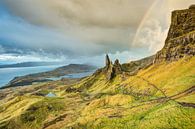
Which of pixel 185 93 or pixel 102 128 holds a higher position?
pixel 185 93

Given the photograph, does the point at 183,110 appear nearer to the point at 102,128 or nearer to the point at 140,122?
the point at 140,122

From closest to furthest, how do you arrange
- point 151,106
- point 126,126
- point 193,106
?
point 193,106 < point 126,126 < point 151,106

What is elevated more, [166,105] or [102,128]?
[166,105]

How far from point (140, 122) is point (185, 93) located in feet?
133

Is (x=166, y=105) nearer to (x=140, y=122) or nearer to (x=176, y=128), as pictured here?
(x=140, y=122)

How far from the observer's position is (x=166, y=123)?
16275cm

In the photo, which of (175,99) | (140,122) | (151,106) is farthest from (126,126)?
(175,99)

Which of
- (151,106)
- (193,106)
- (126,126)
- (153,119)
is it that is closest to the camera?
(193,106)

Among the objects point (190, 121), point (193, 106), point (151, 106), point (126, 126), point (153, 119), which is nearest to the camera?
point (190, 121)

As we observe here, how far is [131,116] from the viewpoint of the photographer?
197 m

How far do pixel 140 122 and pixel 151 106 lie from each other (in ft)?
71.7

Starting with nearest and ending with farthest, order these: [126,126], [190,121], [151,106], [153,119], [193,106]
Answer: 1. [190,121]
2. [193,106]
3. [153,119]
4. [126,126]
5. [151,106]

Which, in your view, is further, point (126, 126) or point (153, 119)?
point (126, 126)

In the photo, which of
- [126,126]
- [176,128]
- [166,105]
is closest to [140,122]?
[126,126]
